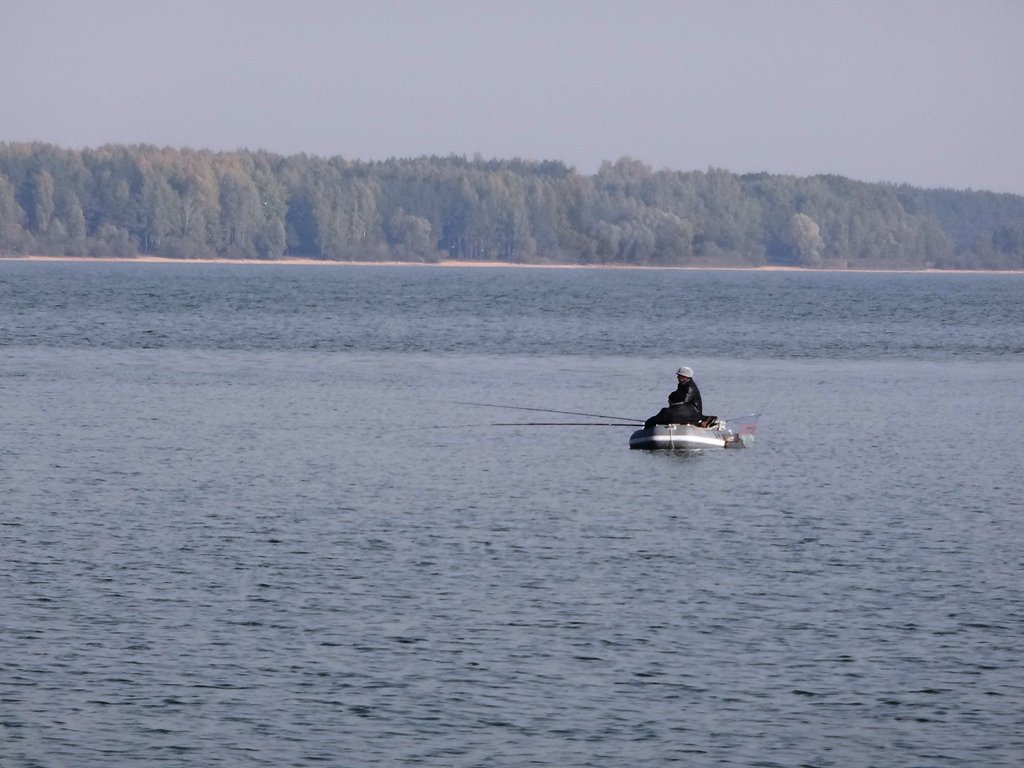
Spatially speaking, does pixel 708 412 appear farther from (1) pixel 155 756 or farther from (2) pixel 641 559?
(1) pixel 155 756

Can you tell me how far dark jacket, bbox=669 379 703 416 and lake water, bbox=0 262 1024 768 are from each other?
1.40 meters

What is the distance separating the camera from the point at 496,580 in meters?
25.2

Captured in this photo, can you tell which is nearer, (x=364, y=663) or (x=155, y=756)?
(x=155, y=756)

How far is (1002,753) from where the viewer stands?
1750 cm

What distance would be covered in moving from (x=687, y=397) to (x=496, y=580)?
17092mm

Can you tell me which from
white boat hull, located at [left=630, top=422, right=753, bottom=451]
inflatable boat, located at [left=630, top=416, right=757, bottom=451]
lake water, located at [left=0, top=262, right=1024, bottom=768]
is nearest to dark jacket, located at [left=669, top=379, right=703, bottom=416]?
inflatable boat, located at [left=630, top=416, right=757, bottom=451]

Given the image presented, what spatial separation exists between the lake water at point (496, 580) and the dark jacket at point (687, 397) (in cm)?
140

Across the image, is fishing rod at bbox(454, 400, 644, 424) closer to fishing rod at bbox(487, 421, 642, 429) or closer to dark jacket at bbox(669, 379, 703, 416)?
fishing rod at bbox(487, 421, 642, 429)

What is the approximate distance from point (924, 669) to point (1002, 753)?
9.86 feet

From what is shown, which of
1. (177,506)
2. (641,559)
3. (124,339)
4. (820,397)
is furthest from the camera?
(124,339)

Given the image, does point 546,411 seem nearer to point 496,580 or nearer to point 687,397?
point 687,397

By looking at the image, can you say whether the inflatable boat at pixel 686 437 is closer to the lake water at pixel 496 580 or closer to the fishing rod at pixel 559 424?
the lake water at pixel 496 580

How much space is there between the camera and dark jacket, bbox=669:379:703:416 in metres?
41.4

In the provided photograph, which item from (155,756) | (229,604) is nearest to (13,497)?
(229,604)
